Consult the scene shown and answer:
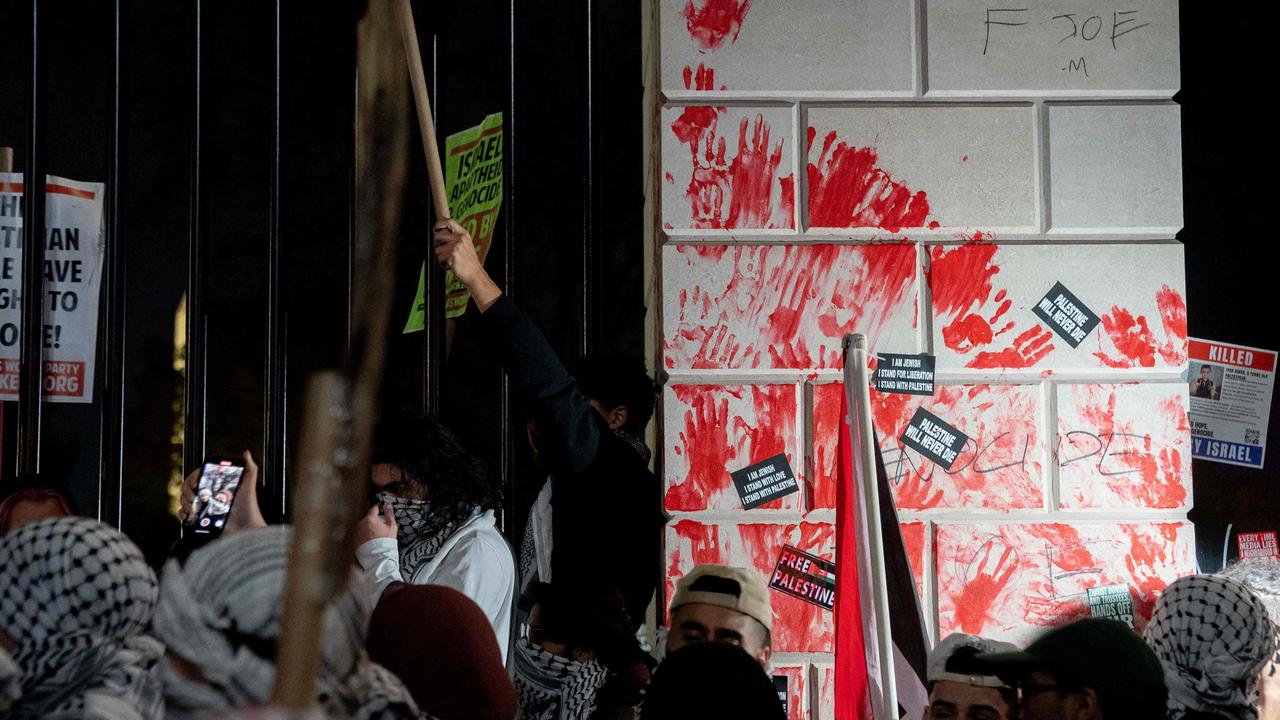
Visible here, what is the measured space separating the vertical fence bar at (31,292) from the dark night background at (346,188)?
204 mm

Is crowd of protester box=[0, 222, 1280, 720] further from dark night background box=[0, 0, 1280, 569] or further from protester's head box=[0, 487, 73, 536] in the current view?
dark night background box=[0, 0, 1280, 569]

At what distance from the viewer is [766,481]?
4.32 meters

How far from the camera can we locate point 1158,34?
4457 millimetres

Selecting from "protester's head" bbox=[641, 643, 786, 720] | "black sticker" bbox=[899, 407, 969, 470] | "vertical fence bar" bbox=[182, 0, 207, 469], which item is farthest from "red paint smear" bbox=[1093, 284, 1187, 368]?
"vertical fence bar" bbox=[182, 0, 207, 469]

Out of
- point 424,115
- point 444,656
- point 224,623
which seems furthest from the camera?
point 424,115

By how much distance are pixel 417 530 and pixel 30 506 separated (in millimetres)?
1474

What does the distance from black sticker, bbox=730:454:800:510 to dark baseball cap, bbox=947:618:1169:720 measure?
1.44 m

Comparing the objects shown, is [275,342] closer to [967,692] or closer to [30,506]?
[30,506]

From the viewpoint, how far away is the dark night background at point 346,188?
184 inches

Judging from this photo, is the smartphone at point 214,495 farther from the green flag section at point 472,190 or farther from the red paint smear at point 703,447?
the red paint smear at point 703,447

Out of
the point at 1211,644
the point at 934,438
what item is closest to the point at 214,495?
the point at 934,438

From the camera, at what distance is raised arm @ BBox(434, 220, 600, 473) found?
350 cm

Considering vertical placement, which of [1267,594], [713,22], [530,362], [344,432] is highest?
[713,22]

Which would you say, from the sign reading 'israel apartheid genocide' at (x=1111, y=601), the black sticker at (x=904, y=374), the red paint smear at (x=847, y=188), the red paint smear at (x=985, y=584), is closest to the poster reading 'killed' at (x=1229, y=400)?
the sign reading 'israel apartheid genocide' at (x=1111, y=601)
